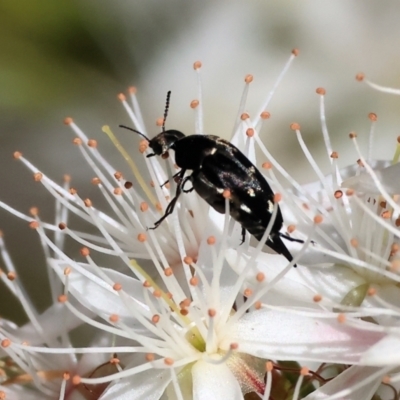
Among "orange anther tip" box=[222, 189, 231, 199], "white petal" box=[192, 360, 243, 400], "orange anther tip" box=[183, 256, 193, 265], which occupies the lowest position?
"white petal" box=[192, 360, 243, 400]

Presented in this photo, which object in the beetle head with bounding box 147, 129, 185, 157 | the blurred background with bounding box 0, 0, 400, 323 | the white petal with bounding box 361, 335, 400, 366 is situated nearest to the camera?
the white petal with bounding box 361, 335, 400, 366

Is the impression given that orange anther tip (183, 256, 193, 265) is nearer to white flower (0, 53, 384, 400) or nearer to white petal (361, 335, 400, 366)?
white flower (0, 53, 384, 400)

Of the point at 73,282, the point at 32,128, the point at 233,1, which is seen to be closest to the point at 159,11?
the point at 233,1

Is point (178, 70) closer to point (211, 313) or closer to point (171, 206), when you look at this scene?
point (171, 206)

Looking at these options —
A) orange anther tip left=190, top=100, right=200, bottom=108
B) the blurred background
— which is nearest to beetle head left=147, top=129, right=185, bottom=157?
orange anther tip left=190, top=100, right=200, bottom=108

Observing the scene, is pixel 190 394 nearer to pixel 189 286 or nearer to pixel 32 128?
pixel 189 286

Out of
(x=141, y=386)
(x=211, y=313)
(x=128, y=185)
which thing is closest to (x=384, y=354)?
(x=211, y=313)
